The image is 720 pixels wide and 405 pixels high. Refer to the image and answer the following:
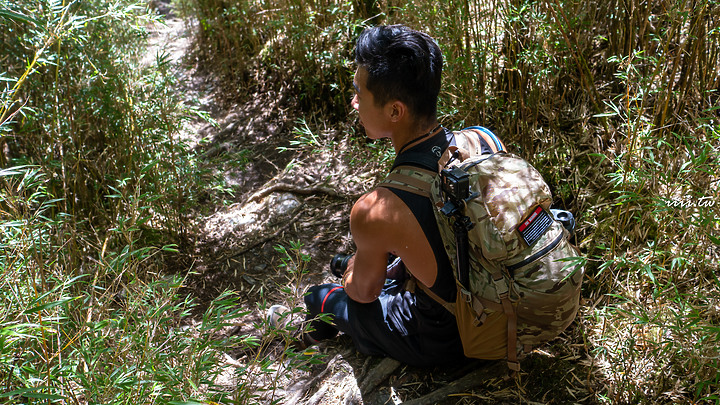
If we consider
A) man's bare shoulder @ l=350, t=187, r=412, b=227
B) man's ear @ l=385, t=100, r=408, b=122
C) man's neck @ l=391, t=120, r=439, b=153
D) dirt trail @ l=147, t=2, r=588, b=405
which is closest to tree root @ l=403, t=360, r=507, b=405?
dirt trail @ l=147, t=2, r=588, b=405

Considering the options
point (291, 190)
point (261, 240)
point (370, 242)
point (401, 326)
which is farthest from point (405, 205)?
point (291, 190)

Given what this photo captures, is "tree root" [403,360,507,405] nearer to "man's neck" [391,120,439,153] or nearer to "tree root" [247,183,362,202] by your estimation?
"man's neck" [391,120,439,153]

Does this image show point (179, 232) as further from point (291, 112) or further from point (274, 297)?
point (291, 112)

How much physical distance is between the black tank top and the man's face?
0.12 metres

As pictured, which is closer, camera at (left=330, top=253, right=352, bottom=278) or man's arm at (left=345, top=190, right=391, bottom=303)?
man's arm at (left=345, top=190, right=391, bottom=303)

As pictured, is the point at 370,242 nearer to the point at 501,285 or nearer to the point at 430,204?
the point at 430,204

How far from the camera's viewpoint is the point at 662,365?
1866mm

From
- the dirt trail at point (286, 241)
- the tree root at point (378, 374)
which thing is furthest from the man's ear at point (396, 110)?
the tree root at point (378, 374)

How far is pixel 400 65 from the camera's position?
1785mm

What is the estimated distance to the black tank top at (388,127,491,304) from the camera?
1769 millimetres

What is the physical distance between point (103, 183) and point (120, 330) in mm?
1772

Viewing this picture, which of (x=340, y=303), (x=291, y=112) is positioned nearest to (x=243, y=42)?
(x=291, y=112)

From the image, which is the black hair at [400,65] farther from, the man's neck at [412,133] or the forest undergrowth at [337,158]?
the forest undergrowth at [337,158]

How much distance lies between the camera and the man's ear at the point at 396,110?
1.84m
